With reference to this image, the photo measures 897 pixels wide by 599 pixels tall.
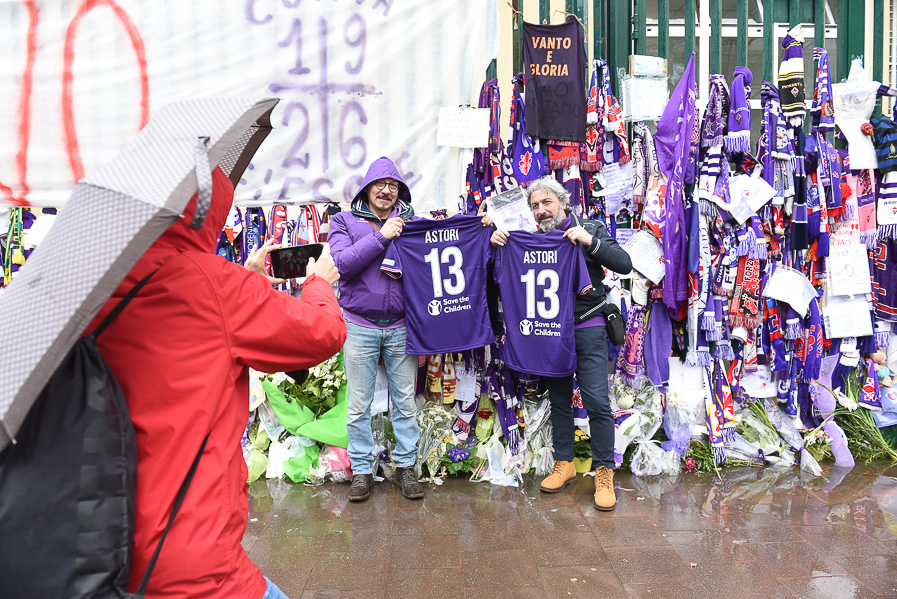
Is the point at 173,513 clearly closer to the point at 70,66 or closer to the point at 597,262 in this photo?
the point at 597,262

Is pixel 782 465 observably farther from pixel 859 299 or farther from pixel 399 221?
pixel 399 221

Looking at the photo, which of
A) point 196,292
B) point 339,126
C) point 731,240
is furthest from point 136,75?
point 731,240

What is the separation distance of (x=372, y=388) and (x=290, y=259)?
2046 mm

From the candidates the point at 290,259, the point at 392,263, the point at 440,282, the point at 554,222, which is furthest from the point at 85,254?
the point at 554,222

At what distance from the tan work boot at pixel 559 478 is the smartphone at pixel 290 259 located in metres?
2.64

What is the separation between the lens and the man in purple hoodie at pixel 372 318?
4.18 meters

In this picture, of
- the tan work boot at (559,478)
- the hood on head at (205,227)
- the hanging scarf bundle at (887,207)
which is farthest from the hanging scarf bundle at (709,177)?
the hood on head at (205,227)

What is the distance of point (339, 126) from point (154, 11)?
58.4 inches

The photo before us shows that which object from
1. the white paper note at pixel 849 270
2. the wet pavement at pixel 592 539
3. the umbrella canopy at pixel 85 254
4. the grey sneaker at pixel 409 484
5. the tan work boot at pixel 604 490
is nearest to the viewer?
the umbrella canopy at pixel 85 254

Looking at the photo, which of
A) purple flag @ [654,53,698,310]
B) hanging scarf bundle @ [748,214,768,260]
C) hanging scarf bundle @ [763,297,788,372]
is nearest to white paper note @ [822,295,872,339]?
hanging scarf bundle @ [763,297,788,372]

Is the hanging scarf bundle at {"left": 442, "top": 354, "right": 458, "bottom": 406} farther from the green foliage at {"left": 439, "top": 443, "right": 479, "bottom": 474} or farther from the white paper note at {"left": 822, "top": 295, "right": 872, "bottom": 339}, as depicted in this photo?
the white paper note at {"left": 822, "top": 295, "right": 872, "bottom": 339}

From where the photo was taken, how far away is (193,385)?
4.93ft

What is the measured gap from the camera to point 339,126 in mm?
4516

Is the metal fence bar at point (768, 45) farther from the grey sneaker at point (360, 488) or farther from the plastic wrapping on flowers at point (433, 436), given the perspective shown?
the grey sneaker at point (360, 488)
